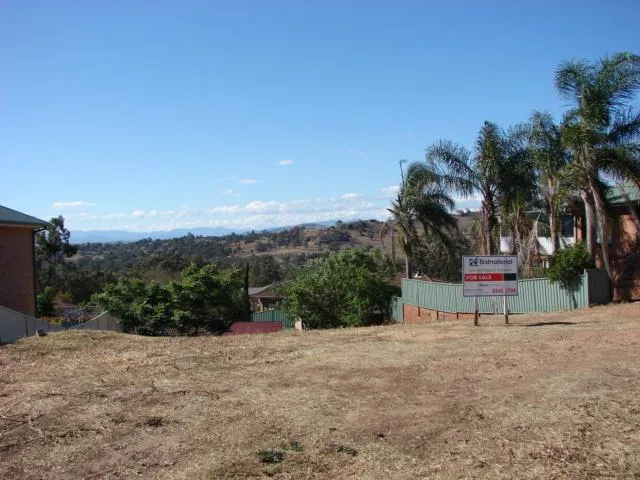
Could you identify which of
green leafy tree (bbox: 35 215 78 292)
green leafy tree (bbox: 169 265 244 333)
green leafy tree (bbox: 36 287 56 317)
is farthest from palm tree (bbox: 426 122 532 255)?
green leafy tree (bbox: 35 215 78 292)

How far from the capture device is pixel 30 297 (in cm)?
2220

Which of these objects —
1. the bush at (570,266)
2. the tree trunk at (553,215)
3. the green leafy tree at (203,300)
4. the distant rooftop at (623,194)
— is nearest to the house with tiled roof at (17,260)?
the green leafy tree at (203,300)

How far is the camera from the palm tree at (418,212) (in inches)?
1187

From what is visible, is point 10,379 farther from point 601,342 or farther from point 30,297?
point 30,297

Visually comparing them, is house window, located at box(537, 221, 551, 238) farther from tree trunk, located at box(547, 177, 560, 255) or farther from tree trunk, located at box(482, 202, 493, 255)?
tree trunk, located at box(482, 202, 493, 255)

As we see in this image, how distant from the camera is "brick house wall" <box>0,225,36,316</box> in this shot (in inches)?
822

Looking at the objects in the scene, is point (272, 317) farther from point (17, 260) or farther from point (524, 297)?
point (524, 297)

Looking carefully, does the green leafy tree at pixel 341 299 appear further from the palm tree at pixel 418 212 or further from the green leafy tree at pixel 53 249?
the green leafy tree at pixel 53 249

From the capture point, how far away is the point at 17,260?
21.5 meters

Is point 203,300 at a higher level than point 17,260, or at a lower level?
lower

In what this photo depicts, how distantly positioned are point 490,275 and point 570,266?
6.83 meters

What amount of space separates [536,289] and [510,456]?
17.3m

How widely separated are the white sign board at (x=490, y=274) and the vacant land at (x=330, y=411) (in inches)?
115

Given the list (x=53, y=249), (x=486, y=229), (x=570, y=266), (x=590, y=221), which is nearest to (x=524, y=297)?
(x=570, y=266)
